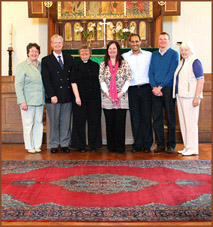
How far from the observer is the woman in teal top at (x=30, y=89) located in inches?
207

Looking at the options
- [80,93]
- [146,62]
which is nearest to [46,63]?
[80,93]

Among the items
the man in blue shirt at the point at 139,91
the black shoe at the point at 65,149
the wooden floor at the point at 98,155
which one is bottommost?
the wooden floor at the point at 98,155

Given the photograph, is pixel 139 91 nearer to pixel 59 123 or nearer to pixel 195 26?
pixel 59 123

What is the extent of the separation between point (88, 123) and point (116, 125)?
1.38 feet

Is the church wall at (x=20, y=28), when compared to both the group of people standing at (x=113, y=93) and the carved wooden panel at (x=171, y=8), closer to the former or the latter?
the carved wooden panel at (x=171, y=8)

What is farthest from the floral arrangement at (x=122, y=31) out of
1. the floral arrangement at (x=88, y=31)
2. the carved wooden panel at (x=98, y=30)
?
the floral arrangement at (x=88, y=31)

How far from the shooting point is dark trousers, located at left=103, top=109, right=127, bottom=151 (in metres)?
5.22

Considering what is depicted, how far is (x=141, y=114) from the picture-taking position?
17.4ft

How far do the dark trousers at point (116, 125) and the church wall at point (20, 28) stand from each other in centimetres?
411

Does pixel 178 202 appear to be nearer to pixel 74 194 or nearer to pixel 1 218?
pixel 74 194

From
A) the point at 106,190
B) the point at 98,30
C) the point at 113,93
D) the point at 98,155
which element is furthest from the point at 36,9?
the point at 106,190

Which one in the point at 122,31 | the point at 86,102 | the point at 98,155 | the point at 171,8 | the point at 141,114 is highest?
the point at 171,8

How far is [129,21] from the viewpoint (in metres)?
8.66

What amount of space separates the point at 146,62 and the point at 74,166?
172 centimetres
